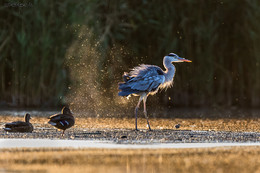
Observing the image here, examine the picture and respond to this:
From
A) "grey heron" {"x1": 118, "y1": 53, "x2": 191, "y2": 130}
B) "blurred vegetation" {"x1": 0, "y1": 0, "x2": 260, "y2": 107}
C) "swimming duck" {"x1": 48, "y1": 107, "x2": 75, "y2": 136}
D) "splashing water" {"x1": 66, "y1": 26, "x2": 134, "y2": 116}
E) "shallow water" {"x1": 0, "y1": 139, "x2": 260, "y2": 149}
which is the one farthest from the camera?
"blurred vegetation" {"x1": 0, "y1": 0, "x2": 260, "y2": 107}

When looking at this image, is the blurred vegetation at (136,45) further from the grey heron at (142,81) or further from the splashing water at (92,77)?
the grey heron at (142,81)

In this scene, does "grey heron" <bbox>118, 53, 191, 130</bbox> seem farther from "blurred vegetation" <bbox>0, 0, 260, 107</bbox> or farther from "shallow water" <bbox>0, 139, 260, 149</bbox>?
"blurred vegetation" <bbox>0, 0, 260, 107</bbox>

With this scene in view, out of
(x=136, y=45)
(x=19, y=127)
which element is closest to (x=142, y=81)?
(x=19, y=127)

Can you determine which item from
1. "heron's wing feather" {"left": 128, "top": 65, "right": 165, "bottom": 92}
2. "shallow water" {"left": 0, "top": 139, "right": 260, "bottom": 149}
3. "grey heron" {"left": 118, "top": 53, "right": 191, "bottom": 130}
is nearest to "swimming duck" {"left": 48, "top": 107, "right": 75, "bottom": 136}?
"shallow water" {"left": 0, "top": 139, "right": 260, "bottom": 149}

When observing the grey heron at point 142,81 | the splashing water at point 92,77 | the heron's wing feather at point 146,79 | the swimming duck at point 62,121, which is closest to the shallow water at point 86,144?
the swimming duck at point 62,121

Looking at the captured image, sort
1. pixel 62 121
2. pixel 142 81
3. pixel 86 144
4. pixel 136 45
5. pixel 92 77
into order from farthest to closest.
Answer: pixel 136 45 → pixel 92 77 → pixel 142 81 → pixel 62 121 → pixel 86 144

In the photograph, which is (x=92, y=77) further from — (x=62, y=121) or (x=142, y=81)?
(x=62, y=121)

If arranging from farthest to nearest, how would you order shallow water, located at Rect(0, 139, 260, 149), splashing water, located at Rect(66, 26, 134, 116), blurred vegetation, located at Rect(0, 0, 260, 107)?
1. blurred vegetation, located at Rect(0, 0, 260, 107)
2. splashing water, located at Rect(66, 26, 134, 116)
3. shallow water, located at Rect(0, 139, 260, 149)

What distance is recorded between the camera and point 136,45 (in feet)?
59.0

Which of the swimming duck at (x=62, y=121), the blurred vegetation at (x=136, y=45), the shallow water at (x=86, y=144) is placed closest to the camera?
the shallow water at (x=86, y=144)

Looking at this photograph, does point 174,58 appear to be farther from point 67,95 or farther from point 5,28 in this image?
point 5,28

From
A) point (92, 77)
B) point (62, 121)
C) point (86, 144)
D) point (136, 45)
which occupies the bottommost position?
point (86, 144)

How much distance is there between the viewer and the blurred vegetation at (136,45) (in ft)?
57.5

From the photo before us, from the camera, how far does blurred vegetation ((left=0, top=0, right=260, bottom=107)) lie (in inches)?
690
